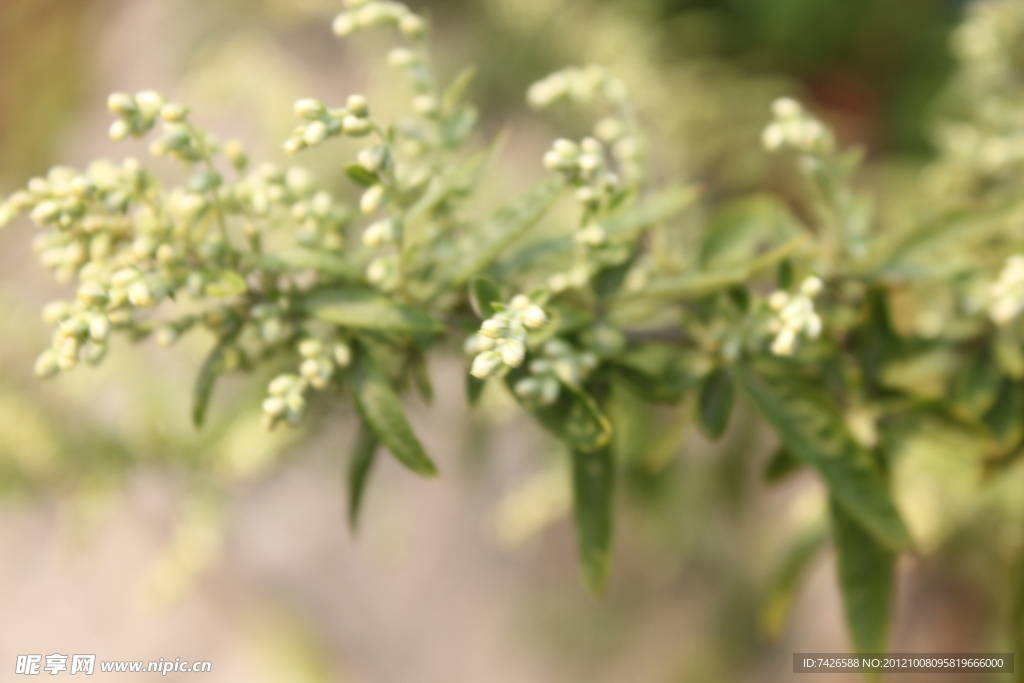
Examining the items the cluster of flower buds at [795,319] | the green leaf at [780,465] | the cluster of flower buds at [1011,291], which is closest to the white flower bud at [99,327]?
the cluster of flower buds at [795,319]

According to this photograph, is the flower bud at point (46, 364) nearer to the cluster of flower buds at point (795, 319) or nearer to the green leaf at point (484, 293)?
the green leaf at point (484, 293)

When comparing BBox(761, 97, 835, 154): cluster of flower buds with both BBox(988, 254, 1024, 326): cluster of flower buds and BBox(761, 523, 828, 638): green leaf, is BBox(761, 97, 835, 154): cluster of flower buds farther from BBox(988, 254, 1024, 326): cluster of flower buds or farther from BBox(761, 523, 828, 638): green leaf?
BBox(761, 523, 828, 638): green leaf

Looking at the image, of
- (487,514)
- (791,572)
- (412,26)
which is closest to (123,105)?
(412,26)

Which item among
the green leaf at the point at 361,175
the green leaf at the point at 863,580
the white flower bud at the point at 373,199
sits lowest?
the green leaf at the point at 863,580

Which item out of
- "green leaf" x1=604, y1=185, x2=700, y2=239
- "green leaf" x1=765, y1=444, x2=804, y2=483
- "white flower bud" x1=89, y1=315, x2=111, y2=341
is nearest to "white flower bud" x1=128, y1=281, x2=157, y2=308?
"white flower bud" x1=89, y1=315, x2=111, y2=341

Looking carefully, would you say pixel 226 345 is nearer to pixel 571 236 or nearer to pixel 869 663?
pixel 571 236

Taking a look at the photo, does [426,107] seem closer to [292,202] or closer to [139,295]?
[292,202]

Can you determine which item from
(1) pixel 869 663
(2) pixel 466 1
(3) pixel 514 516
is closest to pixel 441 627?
(3) pixel 514 516
